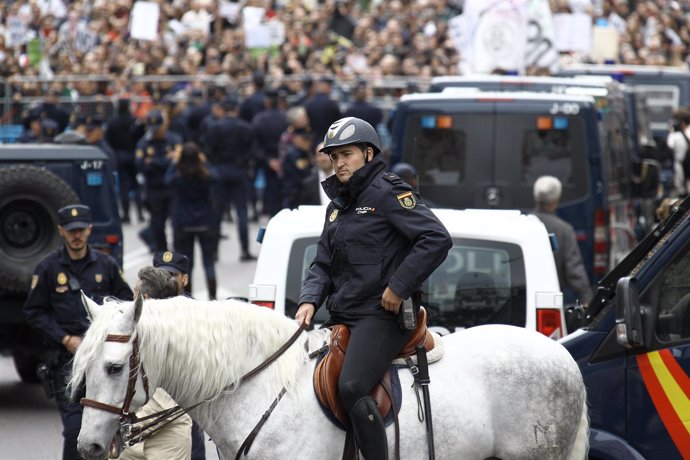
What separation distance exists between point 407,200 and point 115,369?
1.43m

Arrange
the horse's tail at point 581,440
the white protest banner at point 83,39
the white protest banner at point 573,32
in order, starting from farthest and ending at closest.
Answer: the white protest banner at point 83,39 < the white protest banner at point 573,32 < the horse's tail at point 581,440

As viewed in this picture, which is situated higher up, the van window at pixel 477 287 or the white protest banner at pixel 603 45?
the van window at pixel 477 287

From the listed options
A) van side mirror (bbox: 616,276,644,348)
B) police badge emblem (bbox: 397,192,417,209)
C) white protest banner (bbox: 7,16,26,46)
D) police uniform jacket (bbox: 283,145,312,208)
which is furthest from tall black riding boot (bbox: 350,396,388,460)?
white protest banner (bbox: 7,16,26,46)

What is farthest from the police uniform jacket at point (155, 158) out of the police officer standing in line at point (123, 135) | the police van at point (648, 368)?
the police van at point (648, 368)

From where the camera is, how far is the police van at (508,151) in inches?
504

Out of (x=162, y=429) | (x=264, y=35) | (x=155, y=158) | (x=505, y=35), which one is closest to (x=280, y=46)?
(x=264, y=35)

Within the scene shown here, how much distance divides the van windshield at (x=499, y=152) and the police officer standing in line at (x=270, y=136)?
9.86 meters

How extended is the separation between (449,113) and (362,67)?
632 inches

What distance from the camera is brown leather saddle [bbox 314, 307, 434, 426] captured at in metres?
5.89

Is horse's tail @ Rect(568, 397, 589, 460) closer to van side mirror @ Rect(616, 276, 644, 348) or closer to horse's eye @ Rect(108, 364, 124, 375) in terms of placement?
van side mirror @ Rect(616, 276, 644, 348)

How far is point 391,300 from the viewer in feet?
19.3

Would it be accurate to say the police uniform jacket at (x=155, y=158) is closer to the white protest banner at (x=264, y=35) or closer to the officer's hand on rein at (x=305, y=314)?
the white protest banner at (x=264, y=35)

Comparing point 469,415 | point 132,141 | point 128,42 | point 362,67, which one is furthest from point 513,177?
point 128,42

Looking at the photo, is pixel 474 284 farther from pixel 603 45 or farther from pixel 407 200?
pixel 603 45
